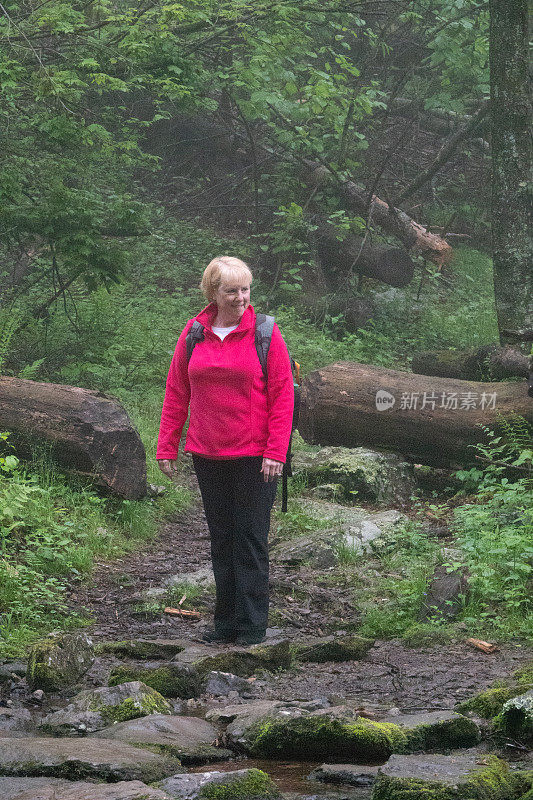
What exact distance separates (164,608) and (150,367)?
20.8ft

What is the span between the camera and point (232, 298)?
4562 mm

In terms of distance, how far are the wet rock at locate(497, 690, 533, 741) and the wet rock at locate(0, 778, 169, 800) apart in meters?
1.49

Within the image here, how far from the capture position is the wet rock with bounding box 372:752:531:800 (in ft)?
8.00

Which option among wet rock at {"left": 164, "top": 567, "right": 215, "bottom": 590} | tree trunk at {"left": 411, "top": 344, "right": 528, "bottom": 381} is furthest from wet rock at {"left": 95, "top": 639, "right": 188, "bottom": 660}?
tree trunk at {"left": 411, "top": 344, "right": 528, "bottom": 381}

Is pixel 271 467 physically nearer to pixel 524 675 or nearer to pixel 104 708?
pixel 104 708

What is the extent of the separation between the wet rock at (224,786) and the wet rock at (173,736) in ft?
→ 1.27

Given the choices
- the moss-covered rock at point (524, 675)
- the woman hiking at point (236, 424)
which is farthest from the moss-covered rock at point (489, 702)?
the woman hiking at point (236, 424)

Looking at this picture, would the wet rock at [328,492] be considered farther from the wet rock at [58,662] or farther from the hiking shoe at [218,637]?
the wet rock at [58,662]

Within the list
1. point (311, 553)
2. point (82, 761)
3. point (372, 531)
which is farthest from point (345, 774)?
point (372, 531)

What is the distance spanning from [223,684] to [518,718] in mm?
1644

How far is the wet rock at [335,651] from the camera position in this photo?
15.7 ft

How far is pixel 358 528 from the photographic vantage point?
6.94m

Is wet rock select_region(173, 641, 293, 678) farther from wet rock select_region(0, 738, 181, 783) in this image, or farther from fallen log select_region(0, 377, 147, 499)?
fallen log select_region(0, 377, 147, 499)

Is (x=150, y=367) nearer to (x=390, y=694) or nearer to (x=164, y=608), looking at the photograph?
(x=164, y=608)
